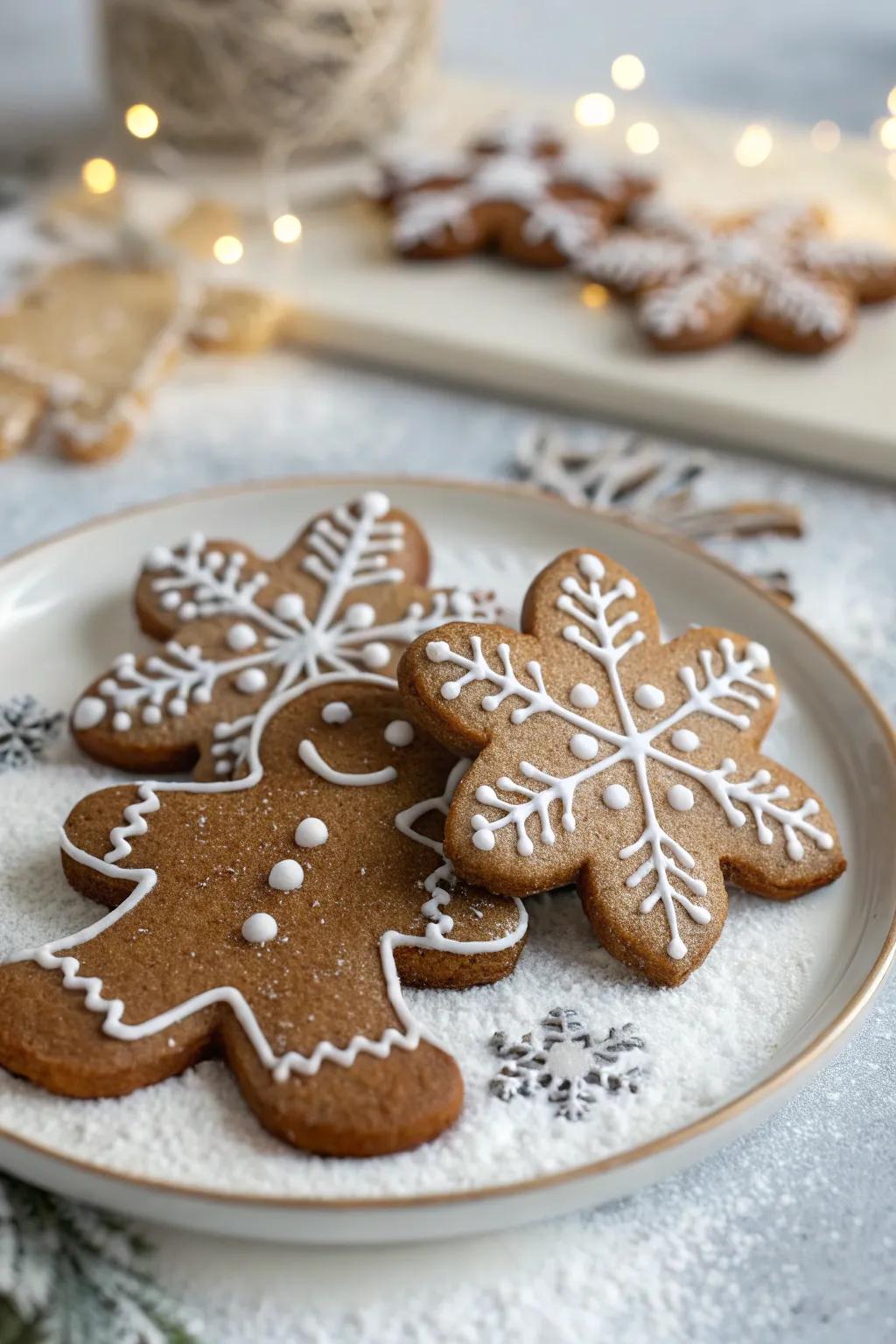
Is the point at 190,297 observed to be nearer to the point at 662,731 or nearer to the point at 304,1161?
the point at 662,731

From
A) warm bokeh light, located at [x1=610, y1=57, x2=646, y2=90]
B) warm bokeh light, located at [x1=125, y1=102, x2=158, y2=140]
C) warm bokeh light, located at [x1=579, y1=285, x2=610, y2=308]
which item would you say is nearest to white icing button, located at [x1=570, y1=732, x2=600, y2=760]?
warm bokeh light, located at [x1=579, y1=285, x2=610, y2=308]

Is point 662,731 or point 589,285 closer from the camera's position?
point 662,731

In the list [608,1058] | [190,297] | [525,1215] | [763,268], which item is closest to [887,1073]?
[608,1058]

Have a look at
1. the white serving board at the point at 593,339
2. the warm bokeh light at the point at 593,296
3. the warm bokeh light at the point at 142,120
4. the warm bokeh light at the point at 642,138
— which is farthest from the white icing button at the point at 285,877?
the warm bokeh light at the point at 642,138

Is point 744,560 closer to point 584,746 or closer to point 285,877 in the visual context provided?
point 584,746

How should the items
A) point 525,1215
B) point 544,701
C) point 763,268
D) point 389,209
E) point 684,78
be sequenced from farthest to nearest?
point 684,78 < point 389,209 < point 763,268 < point 544,701 < point 525,1215

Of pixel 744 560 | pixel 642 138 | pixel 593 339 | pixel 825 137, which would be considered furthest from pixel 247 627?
pixel 825 137
